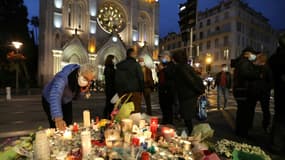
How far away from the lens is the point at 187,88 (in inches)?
201

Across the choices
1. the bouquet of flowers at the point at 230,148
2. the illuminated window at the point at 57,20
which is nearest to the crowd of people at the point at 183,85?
the bouquet of flowers at the point at 230,148

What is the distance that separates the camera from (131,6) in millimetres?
36375

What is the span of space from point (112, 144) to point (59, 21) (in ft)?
99.6

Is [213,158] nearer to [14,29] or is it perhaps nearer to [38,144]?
[38,144]

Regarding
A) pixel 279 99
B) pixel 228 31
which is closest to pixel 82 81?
pixel 279 99

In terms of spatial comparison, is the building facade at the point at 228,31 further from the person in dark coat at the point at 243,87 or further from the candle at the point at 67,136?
the candle at the point at 67,136

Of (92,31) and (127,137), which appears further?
(92,31)

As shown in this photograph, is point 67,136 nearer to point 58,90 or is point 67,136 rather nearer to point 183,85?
point 58,90

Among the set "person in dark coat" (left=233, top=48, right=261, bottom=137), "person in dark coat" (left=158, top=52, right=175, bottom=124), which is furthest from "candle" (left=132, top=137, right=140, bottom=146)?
"person in dark coat" (left=158, top=52, right=175, bottom=124)

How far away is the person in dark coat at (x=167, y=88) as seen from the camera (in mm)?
7118

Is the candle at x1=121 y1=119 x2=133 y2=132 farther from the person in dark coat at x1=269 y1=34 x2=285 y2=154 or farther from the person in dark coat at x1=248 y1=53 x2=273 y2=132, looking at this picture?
the person in dark coat at x1=248 y1=53 x2=273 y2=132

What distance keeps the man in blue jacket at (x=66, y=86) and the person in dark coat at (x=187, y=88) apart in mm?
2305

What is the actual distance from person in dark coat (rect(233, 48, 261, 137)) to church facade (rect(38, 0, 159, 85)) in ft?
86.3

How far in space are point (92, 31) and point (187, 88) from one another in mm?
29901
